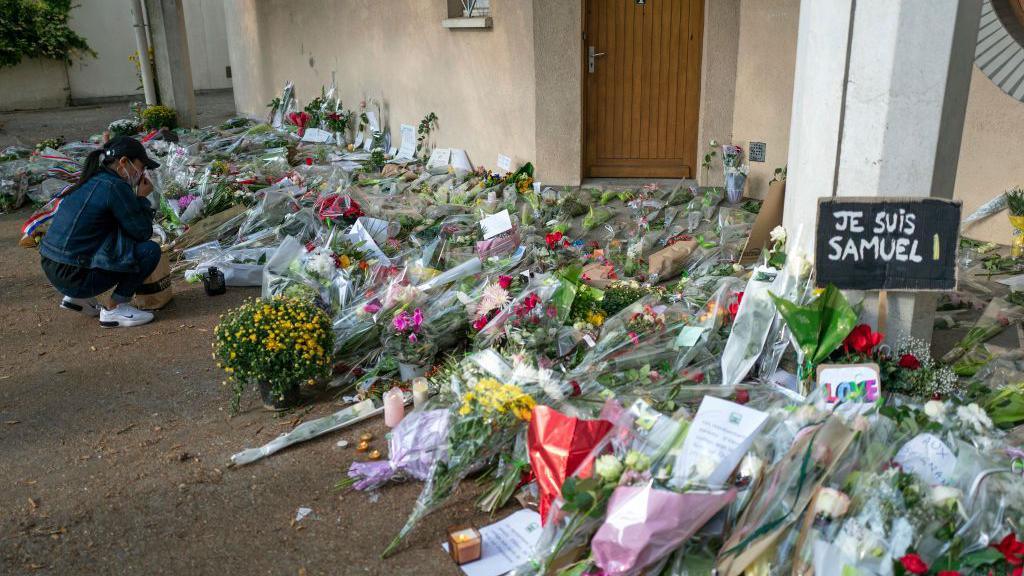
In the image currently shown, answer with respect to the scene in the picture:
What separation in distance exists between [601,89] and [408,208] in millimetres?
2218

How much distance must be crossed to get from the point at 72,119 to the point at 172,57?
436 centimetres

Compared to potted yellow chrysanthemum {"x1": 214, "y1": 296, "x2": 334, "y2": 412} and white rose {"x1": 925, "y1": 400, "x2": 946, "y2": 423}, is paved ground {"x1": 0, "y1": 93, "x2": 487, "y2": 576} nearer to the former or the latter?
potted yellow chrysanthemum {"x1": 214, "y1": 296, "x2": 334, "y2": 412}

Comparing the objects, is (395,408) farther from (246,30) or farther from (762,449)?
(246,30)

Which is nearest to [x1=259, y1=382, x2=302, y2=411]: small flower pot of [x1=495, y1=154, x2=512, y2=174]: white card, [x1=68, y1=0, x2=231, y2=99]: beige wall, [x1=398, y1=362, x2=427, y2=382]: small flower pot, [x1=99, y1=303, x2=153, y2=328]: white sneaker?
[x1=398, y1=362, x2=427, y2=382]: small flower pot

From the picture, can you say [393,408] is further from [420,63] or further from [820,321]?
[420,63]

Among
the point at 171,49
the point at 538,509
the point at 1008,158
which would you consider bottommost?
the point at 538,509

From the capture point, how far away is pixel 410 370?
4.32 meters

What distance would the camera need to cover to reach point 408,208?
23.6ft

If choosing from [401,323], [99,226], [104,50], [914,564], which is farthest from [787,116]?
[104,50]

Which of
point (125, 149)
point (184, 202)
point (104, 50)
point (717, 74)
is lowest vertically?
point (184, 202)

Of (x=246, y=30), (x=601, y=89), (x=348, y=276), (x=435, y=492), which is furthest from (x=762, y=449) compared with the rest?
(x=246, y=30)

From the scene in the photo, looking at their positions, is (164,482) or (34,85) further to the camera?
(34,85)

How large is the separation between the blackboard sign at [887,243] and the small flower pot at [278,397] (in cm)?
261

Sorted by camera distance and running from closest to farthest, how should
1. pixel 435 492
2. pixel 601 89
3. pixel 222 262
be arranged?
pixel 435 492 < pixel 222 262 < pixel 601 89
